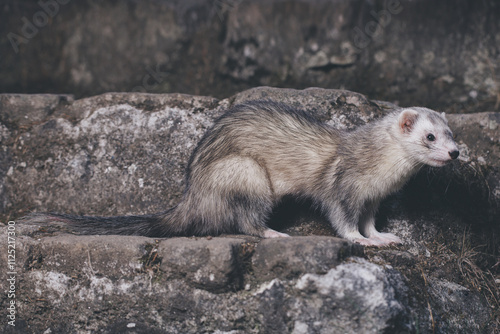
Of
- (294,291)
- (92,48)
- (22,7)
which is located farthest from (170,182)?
(22,7)

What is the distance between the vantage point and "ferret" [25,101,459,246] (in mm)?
4395

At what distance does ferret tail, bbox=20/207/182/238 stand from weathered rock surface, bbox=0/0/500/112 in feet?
10.7

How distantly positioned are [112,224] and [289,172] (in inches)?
58.3

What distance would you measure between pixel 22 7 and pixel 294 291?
620 centimetres

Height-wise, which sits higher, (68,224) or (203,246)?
(203,246)

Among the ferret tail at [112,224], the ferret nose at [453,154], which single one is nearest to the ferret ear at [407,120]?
the ferret nose at [453,154]

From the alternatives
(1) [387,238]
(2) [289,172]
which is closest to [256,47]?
(2) [289,172]

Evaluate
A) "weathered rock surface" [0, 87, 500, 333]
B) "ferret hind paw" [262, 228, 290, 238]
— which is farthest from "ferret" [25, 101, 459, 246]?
"weathered rock surface" [0, 87, 500, 333]

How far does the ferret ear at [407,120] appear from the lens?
14.5 ft

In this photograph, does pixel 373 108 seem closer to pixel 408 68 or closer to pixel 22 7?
pixel 408 68

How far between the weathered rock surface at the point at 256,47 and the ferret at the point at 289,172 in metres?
2.63

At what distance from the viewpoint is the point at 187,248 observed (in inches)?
148

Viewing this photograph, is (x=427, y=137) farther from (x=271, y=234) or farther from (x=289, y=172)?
(x=271, y=234)

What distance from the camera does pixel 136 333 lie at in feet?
12.4
